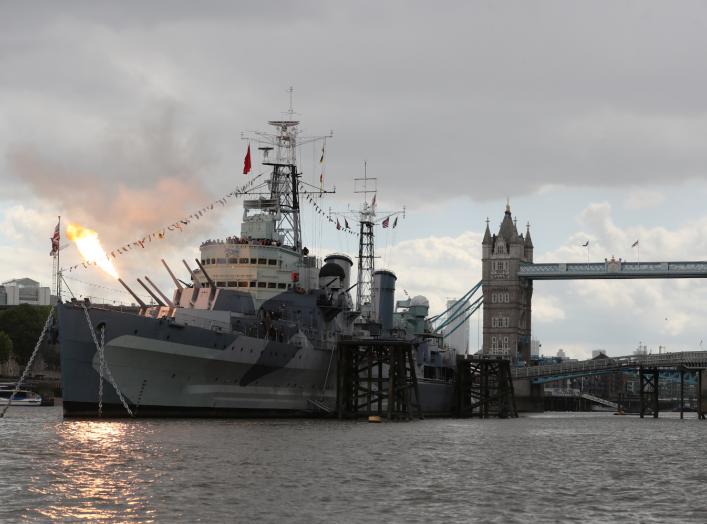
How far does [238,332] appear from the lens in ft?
202

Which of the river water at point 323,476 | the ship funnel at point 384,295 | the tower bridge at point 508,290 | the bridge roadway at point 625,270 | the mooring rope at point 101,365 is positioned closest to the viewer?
the river water at point 323,476

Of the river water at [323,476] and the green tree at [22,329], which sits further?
the green tree at [22,329]

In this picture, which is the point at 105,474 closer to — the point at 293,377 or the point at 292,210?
the point at 293,377

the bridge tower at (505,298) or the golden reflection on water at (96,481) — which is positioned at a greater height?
the bridge tower at (505,298)

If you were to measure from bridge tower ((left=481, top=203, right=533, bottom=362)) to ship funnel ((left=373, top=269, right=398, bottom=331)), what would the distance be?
8196 cm

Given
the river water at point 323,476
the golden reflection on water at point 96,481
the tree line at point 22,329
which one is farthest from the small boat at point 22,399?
the golden reflection on water at point 96,481

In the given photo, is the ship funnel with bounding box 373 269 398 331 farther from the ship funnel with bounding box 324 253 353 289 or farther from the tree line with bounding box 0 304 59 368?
the tree line with bounding box 0 304 59 368

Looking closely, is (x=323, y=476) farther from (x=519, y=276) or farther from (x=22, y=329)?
(x=519, y=276)

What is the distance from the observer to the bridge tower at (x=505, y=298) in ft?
549

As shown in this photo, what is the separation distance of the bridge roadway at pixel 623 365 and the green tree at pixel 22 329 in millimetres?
52326

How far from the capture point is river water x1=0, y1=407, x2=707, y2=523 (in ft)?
95.8

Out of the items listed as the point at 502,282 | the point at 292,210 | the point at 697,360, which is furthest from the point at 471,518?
the point at 502,282

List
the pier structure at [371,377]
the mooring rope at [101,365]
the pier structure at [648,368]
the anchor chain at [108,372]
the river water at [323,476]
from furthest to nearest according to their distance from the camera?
the pier structure at [648,368] → the pier structure at [371,377] → the mooring rope at [101,365] → the anchor chain at [108,372] → the river water at [323,476]

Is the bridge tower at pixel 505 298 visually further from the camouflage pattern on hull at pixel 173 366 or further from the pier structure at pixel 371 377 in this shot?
the camouflage pattern on hull at pixel 173 366
